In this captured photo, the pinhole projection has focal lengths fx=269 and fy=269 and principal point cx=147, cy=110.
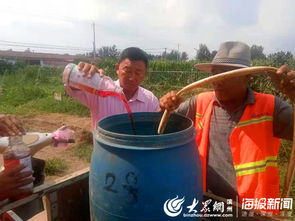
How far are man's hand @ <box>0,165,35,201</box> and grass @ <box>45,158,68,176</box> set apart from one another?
390 centimetres

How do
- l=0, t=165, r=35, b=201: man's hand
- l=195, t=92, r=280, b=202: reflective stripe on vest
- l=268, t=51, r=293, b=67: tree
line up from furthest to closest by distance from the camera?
l=268, t=51, r=293, b=67: tree < l=195, t=92, r=280, b=202: reflective stripe on vest < l=0, t=165, r=35, b=201: man's hand

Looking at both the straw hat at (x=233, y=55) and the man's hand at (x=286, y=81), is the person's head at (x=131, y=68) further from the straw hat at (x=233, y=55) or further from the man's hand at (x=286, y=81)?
the man's hand at (x=286, y=81)

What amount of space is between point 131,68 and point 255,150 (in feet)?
3.83

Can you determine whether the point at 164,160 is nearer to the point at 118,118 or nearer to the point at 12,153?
the point at 118,118

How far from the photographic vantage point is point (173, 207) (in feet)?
3.53

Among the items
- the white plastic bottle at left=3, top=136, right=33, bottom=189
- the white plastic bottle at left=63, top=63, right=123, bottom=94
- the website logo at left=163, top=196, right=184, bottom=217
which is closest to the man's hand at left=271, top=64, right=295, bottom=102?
the website logo at left=163, top=196, right=184, bottom=217

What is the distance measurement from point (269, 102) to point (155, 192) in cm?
125

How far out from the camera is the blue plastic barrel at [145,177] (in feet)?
3.45

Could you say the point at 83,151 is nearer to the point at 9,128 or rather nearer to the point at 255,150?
the point at 9,128

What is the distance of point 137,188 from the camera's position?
1.05 meters

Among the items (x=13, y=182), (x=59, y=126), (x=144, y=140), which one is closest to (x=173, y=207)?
(x=144, y=140)

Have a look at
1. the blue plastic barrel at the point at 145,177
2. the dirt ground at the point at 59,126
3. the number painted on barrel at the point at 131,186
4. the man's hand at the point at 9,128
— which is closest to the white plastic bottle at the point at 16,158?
Result: the man's hand at the point at 9,128

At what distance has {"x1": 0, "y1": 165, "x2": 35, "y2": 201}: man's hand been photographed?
1309 mm

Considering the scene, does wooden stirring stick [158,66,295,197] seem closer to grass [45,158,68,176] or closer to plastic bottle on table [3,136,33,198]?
plastic bottle on table [3,136,33,198]
